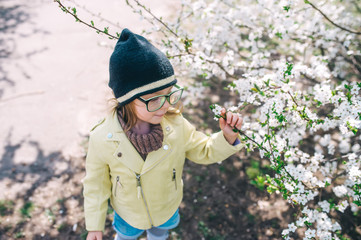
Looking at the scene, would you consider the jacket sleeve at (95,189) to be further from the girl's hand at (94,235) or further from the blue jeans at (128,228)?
the blue jeans at (128,228)

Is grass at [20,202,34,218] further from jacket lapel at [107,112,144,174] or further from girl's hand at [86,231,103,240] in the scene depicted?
jacket lapel at [107,112,144,174]

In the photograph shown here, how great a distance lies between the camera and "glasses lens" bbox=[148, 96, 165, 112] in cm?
164

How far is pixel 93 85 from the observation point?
16.0 feet

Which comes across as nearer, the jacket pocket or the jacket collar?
the jacket collar

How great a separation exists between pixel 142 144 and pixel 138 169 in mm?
186

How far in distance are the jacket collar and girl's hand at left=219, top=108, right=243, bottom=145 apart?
394 mm

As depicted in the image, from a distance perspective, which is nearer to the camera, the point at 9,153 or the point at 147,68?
the point at 147,68

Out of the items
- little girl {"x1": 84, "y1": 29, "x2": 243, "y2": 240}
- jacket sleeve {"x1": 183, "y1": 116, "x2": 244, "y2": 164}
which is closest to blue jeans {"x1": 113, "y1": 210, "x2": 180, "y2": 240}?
little girl {"x1": 84, "y1": 29, "x2": 243, "y2": 240}

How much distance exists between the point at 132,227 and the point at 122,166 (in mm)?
668

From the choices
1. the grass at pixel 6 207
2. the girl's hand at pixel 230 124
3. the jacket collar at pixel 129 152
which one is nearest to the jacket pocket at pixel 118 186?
the jacket collar at pixel 129 152

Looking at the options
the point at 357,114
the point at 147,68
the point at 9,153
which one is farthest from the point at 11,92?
the point at 357,114

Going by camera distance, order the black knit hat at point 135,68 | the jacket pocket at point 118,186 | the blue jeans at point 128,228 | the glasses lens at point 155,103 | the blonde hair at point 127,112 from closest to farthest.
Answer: the black knit hat at point 135,68
the glasses lens at point 155,103
the blonde hair at point 127,112
the jacket pocket at point 118,186
the blue jeans at point 128,228

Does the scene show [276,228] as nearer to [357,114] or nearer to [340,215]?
[340,215]

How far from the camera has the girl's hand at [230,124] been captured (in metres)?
1.70
